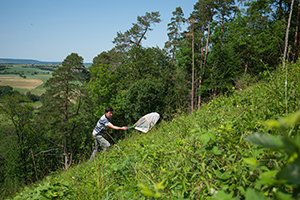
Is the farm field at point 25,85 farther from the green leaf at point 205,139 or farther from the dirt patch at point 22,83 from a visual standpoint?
the green leaf at point 205,139

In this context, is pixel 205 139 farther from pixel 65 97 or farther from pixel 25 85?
pixel 25 85

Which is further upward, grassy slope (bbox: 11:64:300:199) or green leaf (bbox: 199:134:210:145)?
green leaf (bbox: 199:134:210:145)

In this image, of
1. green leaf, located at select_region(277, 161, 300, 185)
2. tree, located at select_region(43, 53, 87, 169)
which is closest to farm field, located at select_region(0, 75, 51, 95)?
tree, located at select_region(43, 53, 87, 169)

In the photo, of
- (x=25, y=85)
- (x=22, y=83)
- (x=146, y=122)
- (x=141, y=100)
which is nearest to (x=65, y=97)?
(x=141, y=100)

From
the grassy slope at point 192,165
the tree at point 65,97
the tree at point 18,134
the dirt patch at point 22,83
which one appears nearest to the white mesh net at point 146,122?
the grassy slope at point 192,165

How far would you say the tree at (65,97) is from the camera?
19.7 meters

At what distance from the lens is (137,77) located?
82.2ft

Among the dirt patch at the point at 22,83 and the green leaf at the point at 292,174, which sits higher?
the green leaf at the point at 292,174

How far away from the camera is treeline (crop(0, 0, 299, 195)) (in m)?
19.6

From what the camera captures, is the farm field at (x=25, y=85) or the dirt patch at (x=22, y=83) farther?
the dirt patch at (x=22, y=83)

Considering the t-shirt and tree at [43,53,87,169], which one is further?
tree at [43,53,87,169]

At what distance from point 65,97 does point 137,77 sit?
9.59 metres

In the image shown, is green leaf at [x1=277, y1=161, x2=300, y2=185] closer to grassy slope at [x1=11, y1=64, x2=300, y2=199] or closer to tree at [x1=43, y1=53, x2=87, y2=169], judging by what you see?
grassy slope at [x1=11, y1=64, x2=300, y2=199]

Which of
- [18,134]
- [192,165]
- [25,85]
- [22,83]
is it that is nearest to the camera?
[192,165]
